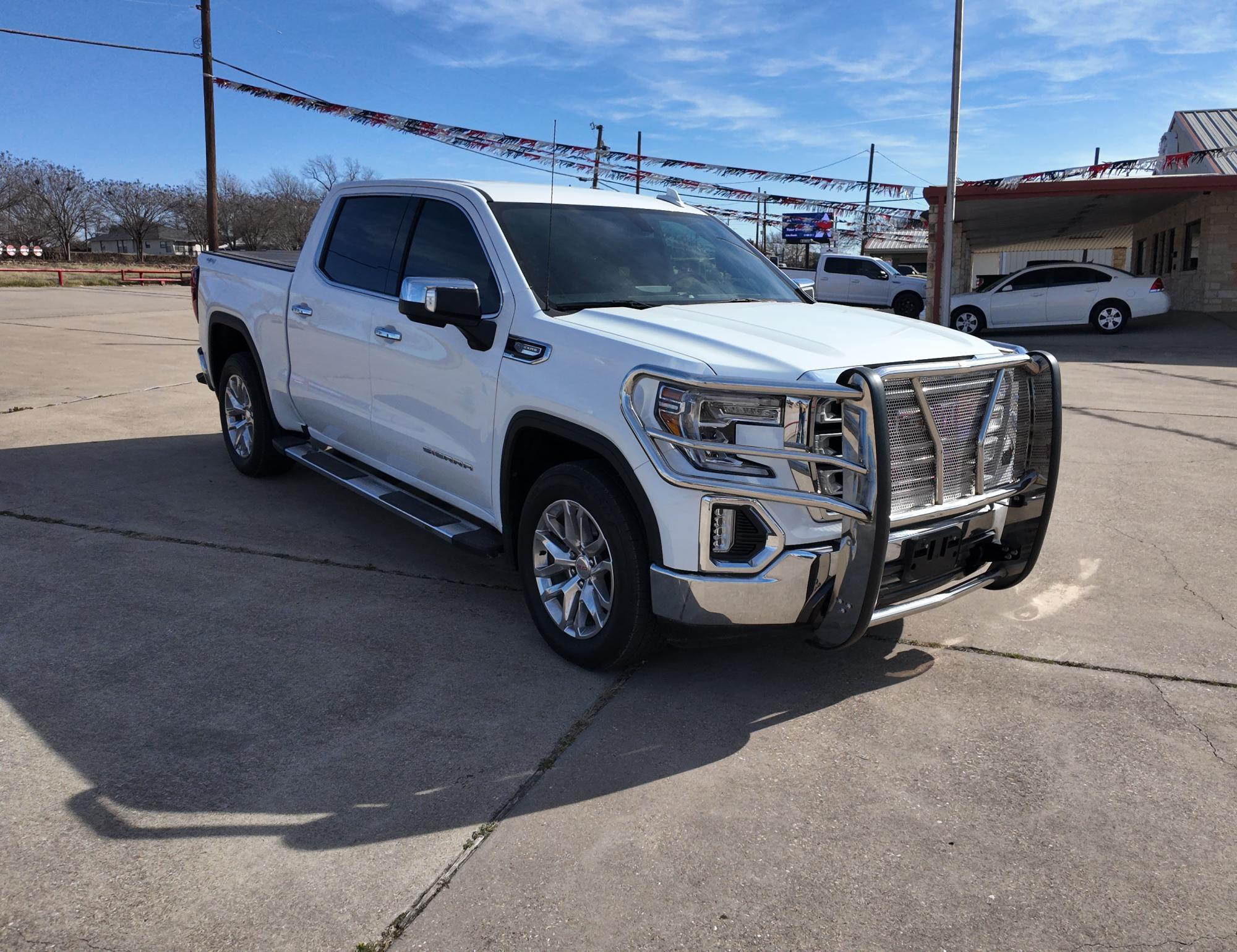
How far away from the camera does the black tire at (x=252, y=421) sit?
265 inches

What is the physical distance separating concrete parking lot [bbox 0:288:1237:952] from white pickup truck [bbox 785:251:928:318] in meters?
20.6

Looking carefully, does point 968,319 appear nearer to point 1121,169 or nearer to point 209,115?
point 1121,169

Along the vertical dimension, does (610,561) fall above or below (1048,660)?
above

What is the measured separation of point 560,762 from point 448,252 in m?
2.59

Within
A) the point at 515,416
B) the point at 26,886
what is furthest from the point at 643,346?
the point at 26,886

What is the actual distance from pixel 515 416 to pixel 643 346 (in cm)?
75

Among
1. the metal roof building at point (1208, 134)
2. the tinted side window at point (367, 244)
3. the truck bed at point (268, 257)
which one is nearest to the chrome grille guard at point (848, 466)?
the tinted side window at point (367, 244)

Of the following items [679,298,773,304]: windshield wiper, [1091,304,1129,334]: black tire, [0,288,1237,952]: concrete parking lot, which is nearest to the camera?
[0,288,1237,952]: concrete parking lot

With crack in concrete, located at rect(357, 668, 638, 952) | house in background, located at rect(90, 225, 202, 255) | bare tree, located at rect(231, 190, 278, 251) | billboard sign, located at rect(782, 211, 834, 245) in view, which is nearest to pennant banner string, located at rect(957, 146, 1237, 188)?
crack in concrete, located at rect(357, 668, 638, 952)

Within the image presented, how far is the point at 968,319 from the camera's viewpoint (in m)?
21.0

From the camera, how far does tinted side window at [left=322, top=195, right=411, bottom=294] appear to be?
525 cm

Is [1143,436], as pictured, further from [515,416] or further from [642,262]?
[515,416]

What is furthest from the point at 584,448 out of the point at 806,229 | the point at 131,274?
the point at 806,229

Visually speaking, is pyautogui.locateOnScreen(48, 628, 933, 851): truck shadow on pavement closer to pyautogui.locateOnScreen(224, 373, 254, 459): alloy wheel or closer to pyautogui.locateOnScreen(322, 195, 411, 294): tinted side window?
pyautogui.locateOnScreen(322, 195, 411, 294): tinted side window
